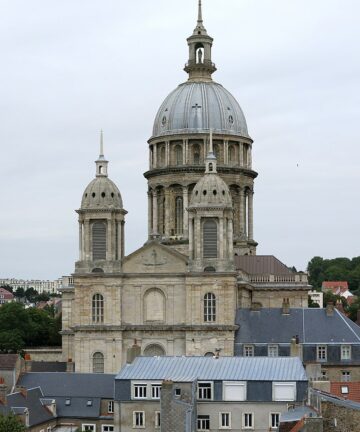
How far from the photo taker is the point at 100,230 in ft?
333

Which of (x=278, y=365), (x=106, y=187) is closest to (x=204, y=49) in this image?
(x=106, y=187)

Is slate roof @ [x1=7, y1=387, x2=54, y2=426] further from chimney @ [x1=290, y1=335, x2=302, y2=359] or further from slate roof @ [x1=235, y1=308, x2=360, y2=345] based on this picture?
slate roof @ [x1=235, y1=308, x2=360, y2=345]

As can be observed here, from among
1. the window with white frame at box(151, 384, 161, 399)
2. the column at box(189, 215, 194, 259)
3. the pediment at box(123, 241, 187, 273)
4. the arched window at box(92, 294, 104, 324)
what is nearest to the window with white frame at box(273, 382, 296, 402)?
the window with white frame at box(151, 384, 161, 399)

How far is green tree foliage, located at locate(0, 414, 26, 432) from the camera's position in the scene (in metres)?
66.7

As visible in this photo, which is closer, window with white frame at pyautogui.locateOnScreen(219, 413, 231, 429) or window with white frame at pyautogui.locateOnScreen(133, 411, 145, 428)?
window with white frame at pyautogui.locateOnScreen(219, 413, 231, 429)

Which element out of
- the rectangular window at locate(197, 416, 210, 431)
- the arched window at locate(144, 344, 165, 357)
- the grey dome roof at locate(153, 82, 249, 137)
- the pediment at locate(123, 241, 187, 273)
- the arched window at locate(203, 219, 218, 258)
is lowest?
the rectangular window at locate(197, 416, 210, 431)

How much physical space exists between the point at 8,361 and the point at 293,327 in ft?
76.0

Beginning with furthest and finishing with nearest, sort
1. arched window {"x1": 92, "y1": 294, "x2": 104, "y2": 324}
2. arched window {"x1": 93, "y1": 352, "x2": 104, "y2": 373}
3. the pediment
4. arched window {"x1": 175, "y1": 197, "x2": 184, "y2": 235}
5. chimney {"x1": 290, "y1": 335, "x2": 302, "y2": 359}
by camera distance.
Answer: arched window {"x1": 175, "y1": 197, "x2": 184, "y2": 235}
arched window {"x1": 92, "y1": 294, "x2": 104, "y2": 324}
the pediment
arched window {"x1": 93, "y1": 352, "x2": 104, "y2": 373}
chimney {"x1": 290, "y1": 335, "x2": 302, "y2": 359}

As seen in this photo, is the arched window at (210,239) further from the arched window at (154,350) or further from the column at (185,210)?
the column at (185,210)

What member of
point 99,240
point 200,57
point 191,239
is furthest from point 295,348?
point 200,57

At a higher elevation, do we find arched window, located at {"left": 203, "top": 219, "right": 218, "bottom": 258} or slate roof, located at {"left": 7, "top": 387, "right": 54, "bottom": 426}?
arched window, located at {"left": 203, "top": 219, "right": 218, "bottom": 258}

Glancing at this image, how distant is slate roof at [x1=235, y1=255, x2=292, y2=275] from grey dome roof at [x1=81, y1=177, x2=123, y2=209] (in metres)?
14.4

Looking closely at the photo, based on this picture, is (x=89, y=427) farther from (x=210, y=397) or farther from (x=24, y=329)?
(x=24, y=329)

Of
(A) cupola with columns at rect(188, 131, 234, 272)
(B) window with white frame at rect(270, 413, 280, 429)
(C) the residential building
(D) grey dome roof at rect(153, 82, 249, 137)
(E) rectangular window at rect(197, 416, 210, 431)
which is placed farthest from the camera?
(D) grey dome roof at rect(153, 82, 249, 137)
